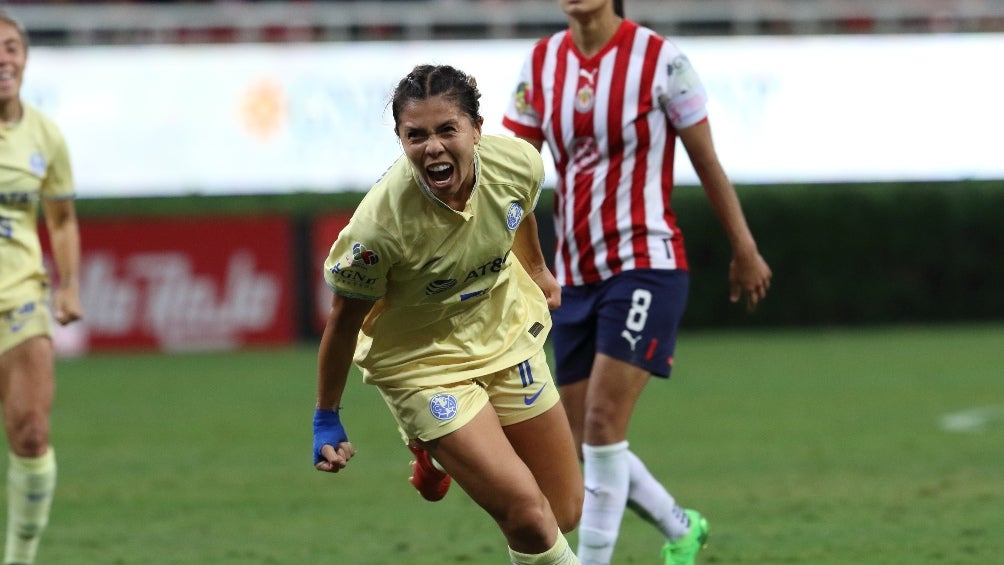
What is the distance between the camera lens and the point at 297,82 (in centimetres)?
2077

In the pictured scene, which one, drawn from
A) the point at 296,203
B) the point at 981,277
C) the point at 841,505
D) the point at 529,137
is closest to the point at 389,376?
the point at 529,137

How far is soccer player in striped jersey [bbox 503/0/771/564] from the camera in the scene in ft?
19.3

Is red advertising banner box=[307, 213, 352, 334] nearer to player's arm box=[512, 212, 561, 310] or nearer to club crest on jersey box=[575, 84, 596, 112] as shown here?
club crest on jersey box=[575, 84, 596, 112]

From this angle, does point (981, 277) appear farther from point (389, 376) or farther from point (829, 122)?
point (389, 376)

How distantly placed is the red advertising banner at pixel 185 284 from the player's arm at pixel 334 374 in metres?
13.7

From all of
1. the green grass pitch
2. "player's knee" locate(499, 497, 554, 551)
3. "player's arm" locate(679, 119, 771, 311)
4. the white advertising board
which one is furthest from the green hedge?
"player's knee" locate(499, 497, 554, 551)

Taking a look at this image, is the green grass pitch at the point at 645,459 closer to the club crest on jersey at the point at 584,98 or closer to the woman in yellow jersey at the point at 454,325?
the woman in yellow jersey at the point at 454,325

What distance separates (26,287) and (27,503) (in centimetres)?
89

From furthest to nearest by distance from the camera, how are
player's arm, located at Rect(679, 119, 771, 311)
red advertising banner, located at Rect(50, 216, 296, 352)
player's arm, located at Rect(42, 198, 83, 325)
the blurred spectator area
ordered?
the blurred spectator area < red advertising banner, located at Rect(50, 216, 296, 352) < player's arm, located at Rect(42, 198, 83, 325) < player's arm, located at Rect(679, 119, 771, 311)

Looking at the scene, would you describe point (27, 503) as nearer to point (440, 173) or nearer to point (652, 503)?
point (652, 503)

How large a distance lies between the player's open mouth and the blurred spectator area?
16.7 metres

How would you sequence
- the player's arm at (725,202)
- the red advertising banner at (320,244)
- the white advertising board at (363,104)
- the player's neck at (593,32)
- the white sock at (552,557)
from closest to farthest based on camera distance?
1. the white sock at (552,557)
2. the player's arm at (725,202)
3. the player's neck at (593,32)
4. the red advertising banner at (320,244)
5. the white advertising board at (363,104)

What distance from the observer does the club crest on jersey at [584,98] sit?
5.94 m

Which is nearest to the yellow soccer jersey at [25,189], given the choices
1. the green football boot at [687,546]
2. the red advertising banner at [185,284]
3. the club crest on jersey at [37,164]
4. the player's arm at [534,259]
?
the club crest on jersey at [37,164]
